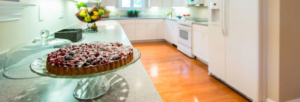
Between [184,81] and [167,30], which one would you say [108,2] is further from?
[184,81]

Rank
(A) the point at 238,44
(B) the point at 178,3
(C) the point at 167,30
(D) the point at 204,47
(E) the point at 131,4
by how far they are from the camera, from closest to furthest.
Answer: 1. (A) the point at 238,44
2. (D) the point at 204,47
3. (B) the point at 178,3
4. (C) the point at 167,30
5. (E) the point at 131,4

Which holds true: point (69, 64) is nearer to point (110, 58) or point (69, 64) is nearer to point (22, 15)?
point (110, 58)

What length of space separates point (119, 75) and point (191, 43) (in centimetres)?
334

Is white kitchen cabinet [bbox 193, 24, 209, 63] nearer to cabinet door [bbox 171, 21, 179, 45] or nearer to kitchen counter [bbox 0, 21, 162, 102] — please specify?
cabinet door [bbox 171, 21, 179, 45]

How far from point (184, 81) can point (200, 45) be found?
114cm

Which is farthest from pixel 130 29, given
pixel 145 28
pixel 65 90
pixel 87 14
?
pixel 65 90

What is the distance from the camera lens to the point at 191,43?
12.9 ft

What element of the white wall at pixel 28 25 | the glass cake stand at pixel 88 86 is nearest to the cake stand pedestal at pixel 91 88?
the glass cake stand at pixel 88 86

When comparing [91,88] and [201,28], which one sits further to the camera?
[201,28]

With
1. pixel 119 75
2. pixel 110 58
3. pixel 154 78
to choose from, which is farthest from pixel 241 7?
pixel 110 58

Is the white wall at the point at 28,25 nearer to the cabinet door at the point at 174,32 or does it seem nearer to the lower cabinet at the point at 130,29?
the cabinet door at the point at 174,32

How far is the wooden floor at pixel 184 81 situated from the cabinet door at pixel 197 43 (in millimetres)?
172

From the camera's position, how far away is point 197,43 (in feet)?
12.0

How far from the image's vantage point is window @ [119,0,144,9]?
245 inches
